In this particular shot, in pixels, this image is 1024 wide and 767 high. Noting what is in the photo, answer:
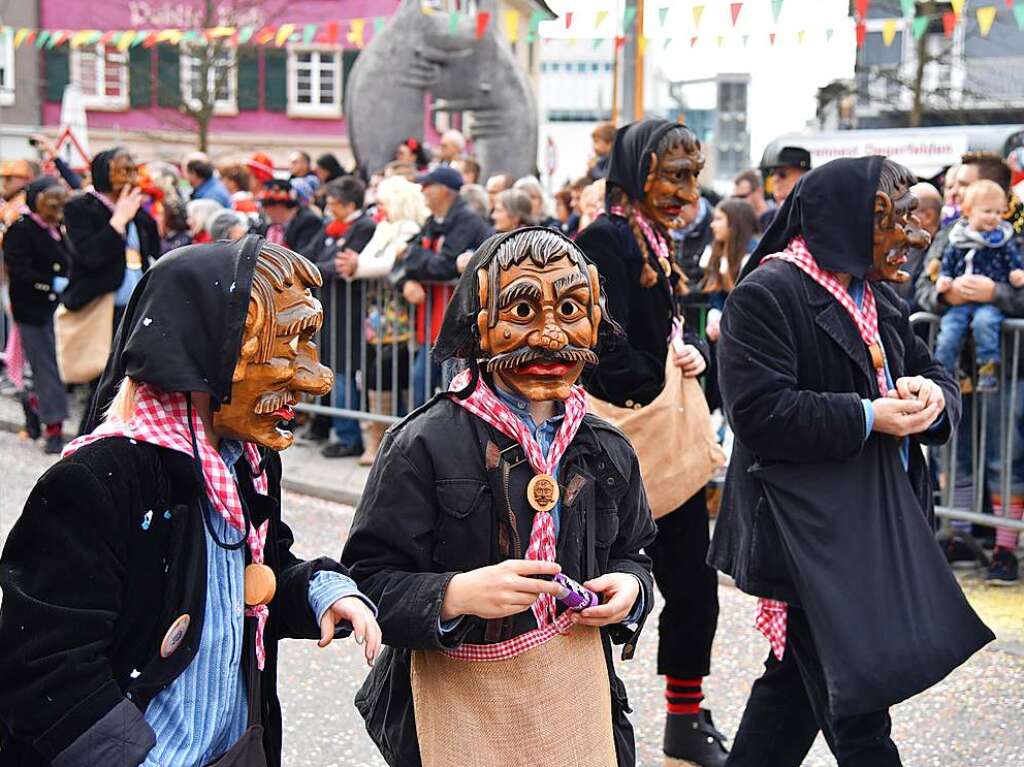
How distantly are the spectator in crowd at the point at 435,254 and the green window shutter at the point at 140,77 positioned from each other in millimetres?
32079

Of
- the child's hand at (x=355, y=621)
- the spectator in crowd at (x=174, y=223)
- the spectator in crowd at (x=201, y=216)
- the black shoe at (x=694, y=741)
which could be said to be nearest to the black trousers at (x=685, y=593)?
the black shoe at (x=694, y=741)

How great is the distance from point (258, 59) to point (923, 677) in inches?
1499

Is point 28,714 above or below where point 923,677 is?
above

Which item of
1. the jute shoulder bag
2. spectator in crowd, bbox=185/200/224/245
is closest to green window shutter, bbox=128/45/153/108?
spectator in crowd, bbox=185/200/224/245

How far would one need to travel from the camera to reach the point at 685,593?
425 cm

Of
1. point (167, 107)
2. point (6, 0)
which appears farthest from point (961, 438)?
point (6, 0)

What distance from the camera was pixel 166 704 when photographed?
230 centimetres

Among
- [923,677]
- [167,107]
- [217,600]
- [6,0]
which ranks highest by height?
[6,0]

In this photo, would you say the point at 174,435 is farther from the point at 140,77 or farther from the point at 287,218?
the point at 140,77

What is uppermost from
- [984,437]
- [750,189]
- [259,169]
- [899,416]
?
[259,169]

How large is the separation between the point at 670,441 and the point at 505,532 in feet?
5.70

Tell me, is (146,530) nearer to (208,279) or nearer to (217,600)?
(217,600)

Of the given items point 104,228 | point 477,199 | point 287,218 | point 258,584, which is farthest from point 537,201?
point 258,584

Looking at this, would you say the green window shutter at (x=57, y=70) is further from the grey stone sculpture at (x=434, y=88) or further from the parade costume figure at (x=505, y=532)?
the parade costume figure at (x=505, y=532)
